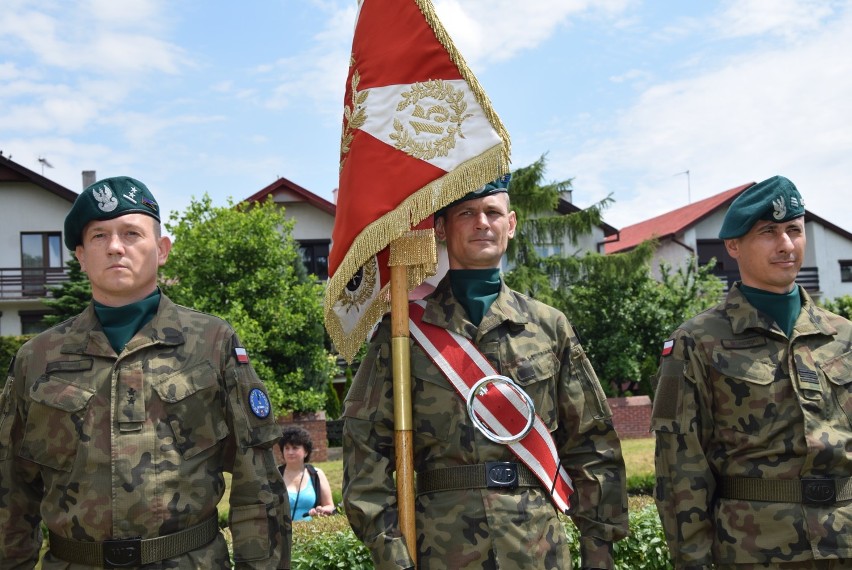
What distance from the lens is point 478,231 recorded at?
12.0ft

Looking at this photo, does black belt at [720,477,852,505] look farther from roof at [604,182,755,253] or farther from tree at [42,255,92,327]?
roof at [604,182,755,253]

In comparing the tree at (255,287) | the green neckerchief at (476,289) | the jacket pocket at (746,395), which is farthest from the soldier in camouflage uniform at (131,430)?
the tree at (255,287)

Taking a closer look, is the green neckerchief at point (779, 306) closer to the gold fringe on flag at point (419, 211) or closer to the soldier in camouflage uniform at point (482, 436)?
the soldier in camouflage uniform at point (482, 436)

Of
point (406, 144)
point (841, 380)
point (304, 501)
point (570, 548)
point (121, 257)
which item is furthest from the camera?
point (304, 501)

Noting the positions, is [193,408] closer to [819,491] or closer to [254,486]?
[254,486]

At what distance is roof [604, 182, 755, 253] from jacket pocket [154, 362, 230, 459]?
27.5 meters

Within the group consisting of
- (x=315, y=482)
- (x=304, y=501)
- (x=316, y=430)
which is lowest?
(x=316, y=430)

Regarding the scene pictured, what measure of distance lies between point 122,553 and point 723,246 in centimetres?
3288

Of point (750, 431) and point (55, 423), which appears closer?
point (55, 423)

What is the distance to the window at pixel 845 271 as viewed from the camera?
34.9m

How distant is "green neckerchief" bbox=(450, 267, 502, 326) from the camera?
366cm

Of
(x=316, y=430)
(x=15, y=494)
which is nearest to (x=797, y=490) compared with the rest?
(x=15, y=494)

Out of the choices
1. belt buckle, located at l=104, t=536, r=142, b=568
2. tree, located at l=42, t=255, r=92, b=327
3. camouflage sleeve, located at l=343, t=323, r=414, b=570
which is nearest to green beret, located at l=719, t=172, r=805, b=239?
camouflage sleeve, located at l=343, t=323, r=414, b=570

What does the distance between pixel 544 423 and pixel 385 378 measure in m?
0.69
